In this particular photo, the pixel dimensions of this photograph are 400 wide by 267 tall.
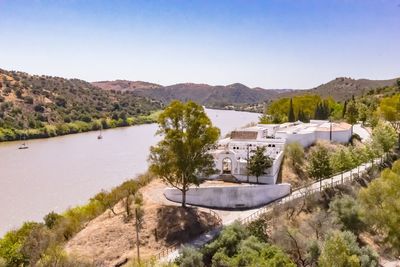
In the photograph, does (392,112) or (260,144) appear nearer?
(260,144)

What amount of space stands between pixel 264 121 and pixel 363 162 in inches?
866

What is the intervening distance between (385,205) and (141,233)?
13.9 m

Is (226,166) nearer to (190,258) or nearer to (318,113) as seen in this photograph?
(190,258)

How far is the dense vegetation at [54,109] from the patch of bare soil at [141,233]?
5010cm

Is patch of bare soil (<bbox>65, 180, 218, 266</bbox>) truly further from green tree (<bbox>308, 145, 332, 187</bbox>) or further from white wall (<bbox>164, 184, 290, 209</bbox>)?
green tree (<bbox>308, 145, 332, 187</bbox>)

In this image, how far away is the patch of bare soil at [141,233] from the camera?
847 inches

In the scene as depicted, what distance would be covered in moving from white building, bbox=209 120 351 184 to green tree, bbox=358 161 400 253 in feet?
23.4

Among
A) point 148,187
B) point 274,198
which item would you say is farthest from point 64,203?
point 274,198

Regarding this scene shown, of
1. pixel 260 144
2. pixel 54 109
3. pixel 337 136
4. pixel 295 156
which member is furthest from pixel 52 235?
pixel 54 109

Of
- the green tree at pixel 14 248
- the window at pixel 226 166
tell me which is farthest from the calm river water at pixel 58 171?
the window at pixel 226 166

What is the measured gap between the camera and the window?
1244 inches

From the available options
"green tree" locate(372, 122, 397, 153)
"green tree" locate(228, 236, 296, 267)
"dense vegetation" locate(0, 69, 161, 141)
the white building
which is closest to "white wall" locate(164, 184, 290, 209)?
the white building

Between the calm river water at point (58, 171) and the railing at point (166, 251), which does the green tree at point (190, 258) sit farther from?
the calm river water at point (58, 171)

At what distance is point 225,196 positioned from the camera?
2775 centimetres
